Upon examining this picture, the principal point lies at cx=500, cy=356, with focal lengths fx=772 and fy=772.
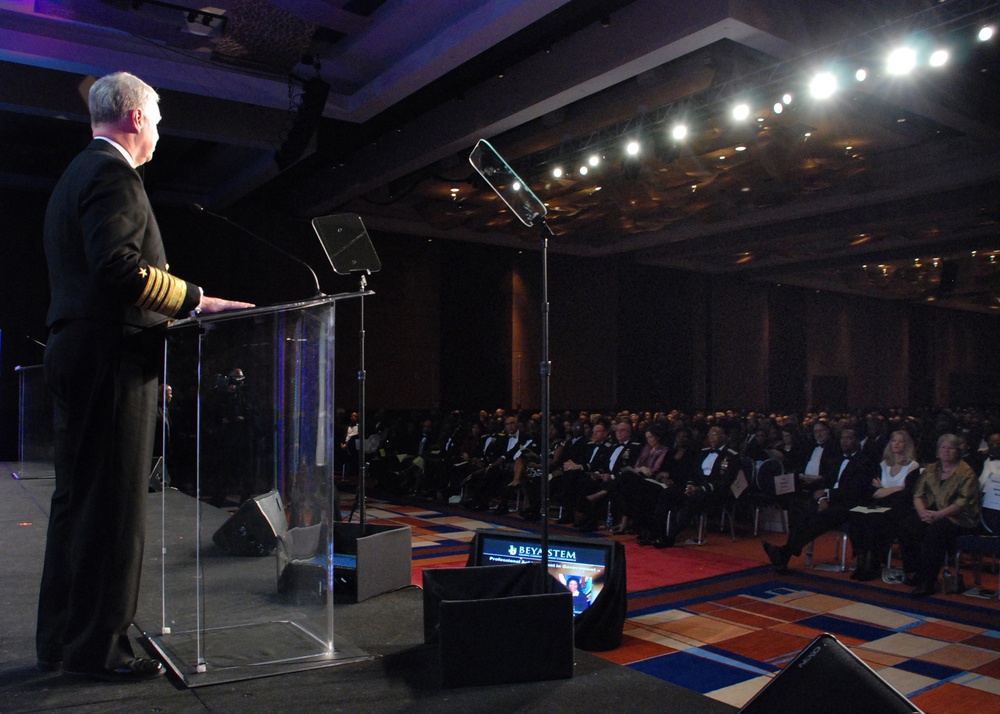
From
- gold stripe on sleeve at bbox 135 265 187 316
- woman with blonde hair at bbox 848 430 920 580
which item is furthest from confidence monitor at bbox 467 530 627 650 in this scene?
woman with blonde hair at bbox 848 430 920 580

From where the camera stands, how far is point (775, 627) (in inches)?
163

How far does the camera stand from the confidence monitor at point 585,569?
344cm

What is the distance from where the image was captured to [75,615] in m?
1.93

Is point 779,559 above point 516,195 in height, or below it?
below

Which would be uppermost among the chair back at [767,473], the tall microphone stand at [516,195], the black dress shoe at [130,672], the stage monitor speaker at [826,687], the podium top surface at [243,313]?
the tall microphone stand at [516,195]

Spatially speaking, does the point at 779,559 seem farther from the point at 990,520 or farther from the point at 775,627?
the point at 775,627

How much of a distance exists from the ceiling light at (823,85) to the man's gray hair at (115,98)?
19.0 ft

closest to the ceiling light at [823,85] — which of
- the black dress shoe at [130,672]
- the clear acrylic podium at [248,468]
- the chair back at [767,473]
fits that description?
the chair back at [767,473]

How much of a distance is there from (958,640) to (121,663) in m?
3.97

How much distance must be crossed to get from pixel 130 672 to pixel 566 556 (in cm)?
210

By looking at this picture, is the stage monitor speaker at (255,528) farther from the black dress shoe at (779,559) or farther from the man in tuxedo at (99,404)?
the black dress shoe at (779,559)

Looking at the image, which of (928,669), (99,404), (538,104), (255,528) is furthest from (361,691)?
(538,104)

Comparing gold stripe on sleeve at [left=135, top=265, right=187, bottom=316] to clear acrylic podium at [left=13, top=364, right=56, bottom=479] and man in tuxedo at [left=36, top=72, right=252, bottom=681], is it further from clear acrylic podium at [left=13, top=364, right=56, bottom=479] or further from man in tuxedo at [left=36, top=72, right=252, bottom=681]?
clear acrylic podium at [left=13, top=364, right=56, bottom=479]

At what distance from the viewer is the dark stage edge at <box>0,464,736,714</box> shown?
6.02ft
